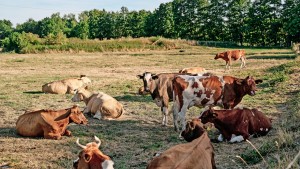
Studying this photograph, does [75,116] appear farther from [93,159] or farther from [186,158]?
[186,158]

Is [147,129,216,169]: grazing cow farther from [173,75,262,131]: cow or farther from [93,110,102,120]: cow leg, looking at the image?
[93,110,102,120]: cow leg

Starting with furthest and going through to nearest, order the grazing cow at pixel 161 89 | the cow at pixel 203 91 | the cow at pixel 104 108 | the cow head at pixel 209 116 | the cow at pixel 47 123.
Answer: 1. the cow at pixel 104 108
2. the grazing cow at pixel 161 89
3. the cow at pixel 203 91
4. the cow at pixel 47 123
5. the cow head at pixel 209 116

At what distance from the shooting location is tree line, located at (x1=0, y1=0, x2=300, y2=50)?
66938 mm

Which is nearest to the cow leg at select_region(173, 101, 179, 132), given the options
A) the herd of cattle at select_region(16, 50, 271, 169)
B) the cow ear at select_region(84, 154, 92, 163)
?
the herd of cattle at select_region(16, 50, 271, 169)

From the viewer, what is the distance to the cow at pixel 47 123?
9.88 meters

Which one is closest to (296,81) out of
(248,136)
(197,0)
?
(248,136)

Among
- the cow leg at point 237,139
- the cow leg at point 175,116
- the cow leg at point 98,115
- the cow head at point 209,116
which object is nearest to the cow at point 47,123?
the cow leg at point 98,115

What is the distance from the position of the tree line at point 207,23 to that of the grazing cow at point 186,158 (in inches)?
1987

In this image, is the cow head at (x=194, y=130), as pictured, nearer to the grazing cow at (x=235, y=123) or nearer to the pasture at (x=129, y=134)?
the pasture at (x=129, y=134)

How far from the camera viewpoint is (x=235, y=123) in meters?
9.15

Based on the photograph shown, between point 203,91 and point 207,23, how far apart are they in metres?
73.4

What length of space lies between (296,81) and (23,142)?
41.4ft

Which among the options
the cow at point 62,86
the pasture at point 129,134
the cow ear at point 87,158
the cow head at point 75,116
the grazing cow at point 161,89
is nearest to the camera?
the cow ear at point 87,158

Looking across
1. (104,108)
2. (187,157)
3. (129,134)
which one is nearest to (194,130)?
(187,157)
